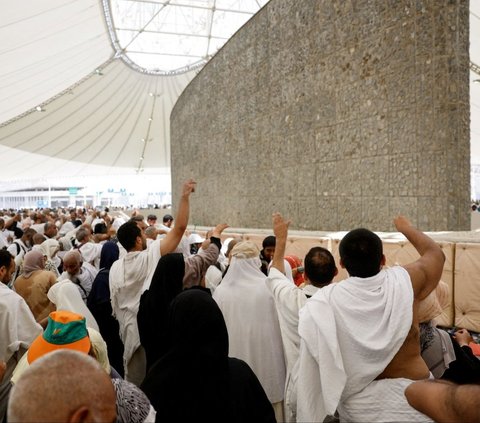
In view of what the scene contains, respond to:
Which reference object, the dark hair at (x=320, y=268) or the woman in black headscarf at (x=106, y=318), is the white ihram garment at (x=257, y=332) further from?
the woman in black headscarf at (x=106, y=318)

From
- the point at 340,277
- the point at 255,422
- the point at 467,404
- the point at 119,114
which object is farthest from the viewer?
the point at 119,114

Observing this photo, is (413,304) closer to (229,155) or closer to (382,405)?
(382,405)

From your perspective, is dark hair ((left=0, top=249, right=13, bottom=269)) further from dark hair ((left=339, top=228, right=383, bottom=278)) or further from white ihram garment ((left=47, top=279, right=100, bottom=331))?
dark hair ((left=339, top=228, right=383, bottom=278))

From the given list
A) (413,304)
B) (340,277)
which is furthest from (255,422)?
(340,277)

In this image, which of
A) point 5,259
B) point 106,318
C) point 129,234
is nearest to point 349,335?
point 129,234

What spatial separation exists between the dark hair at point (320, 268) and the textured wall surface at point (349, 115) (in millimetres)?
4214

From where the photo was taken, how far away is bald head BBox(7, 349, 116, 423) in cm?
105

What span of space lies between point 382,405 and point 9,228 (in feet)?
35.3

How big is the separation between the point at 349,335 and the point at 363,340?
0.22 ft

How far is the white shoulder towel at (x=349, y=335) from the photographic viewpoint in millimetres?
2018

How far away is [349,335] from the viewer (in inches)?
81.2

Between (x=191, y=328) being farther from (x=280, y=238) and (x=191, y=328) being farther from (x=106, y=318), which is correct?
(x=106, y=318)

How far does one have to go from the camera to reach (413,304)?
212cm

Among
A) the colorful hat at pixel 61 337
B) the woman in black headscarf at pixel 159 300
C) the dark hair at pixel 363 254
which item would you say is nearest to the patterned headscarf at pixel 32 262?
the woman in black headscarf at pixel 159 300
